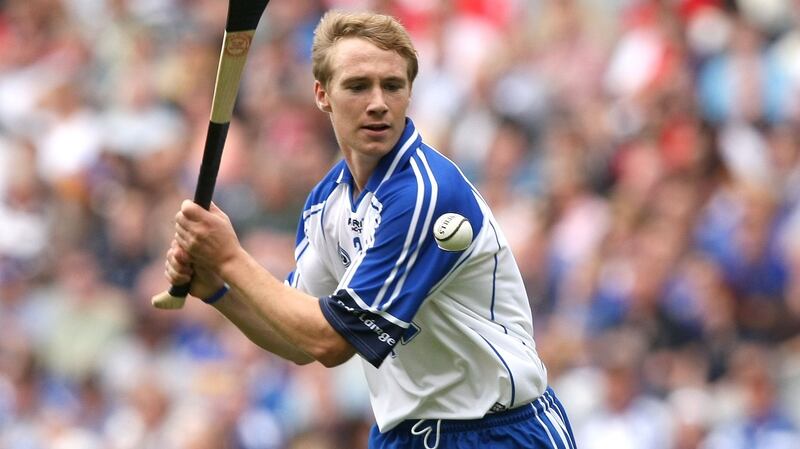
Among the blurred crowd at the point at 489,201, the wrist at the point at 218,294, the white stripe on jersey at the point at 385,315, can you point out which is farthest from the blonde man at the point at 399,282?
the blurred crowd at the point at 489,201

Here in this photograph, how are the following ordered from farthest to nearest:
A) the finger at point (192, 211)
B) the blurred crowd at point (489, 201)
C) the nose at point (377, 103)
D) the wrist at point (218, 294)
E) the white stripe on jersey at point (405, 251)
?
the blurred crowd at point (489, 201) → the wrist at point (218, 294) → the finger at point (192, 211) → the nose at point (377, 103) → the white stripe on jersey at point (405, 251)

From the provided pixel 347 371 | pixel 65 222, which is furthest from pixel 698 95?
pixel 65 222

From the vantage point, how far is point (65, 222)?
1301 cm

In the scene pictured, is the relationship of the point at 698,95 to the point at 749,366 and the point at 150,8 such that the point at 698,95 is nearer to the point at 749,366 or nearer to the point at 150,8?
the point at 749,366

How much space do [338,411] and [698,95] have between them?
3.30 meters

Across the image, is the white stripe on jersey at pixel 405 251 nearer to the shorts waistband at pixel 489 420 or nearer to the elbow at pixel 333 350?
the elbow at pixel 333 350

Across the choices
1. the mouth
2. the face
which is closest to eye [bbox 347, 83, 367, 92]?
the face

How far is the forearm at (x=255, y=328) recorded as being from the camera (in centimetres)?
591

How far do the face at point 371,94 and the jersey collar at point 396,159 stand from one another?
0.08 feet

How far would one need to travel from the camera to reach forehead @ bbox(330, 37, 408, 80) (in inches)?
205

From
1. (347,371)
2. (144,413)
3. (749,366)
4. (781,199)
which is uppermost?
(781,199)

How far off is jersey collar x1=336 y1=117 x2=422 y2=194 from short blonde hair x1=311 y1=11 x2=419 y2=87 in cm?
20

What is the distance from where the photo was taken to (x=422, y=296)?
510 cm

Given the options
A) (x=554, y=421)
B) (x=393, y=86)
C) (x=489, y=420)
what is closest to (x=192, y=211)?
(x=393, y=86)
